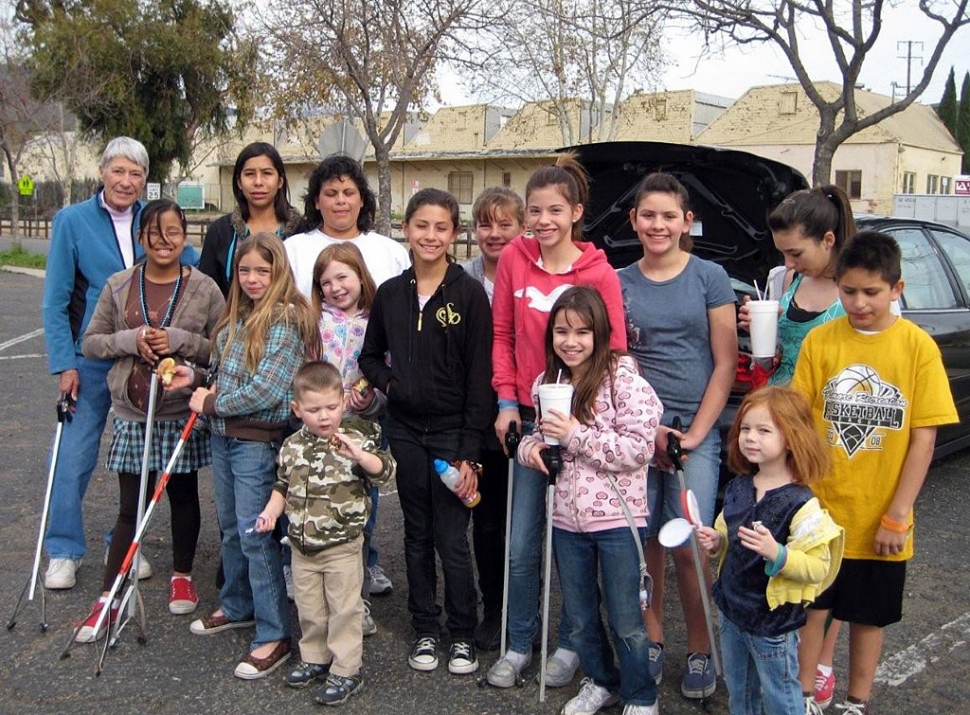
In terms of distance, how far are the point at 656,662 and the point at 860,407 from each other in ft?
3.95

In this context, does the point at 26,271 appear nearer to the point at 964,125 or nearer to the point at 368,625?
the point at 368,625

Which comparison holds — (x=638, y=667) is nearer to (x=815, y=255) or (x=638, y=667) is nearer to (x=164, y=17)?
(x=815, y=255)

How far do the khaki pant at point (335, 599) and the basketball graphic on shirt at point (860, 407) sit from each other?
6.01 ft

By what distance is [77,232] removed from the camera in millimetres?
4406

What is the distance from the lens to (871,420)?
3.05 m

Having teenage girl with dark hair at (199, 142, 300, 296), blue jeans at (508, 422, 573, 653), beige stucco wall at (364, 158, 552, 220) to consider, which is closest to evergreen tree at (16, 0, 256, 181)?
beige stucco wall at (364, 158, 552, 220)

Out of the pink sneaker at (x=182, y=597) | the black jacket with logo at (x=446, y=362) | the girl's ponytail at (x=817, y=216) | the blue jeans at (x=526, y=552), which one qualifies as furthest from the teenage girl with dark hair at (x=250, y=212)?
the girl's ponytail at (x=817, y=216)

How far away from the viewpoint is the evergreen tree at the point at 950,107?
54.7 meters

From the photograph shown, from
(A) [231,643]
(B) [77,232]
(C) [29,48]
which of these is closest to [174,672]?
(A) [231,643]

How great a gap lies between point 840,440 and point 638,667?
41.7 inches

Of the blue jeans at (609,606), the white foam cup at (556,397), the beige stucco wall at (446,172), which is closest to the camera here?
the white foam cup at (556,397)

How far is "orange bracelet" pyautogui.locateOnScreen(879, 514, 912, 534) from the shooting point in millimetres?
3004

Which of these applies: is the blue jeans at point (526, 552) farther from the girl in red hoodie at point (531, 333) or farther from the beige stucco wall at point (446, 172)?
the beige stucco wall at point (446, 172)

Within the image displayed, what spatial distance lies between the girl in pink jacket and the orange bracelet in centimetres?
79
